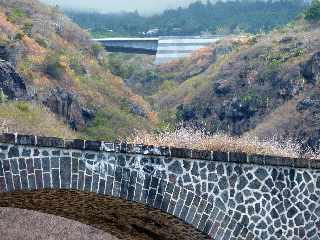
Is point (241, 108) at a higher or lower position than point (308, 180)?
lower

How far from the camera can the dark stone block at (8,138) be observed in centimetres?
1421

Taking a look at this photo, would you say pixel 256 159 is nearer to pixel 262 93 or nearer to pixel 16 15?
pixel 262 93

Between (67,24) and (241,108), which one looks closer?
(241,108)

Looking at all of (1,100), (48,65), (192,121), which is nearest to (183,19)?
(192,121)

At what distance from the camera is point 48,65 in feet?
152

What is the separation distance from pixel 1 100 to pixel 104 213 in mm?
20475

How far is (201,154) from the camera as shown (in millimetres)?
15672

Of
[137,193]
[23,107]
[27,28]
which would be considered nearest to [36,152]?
[137,193]

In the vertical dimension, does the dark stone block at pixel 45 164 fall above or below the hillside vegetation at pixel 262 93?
above

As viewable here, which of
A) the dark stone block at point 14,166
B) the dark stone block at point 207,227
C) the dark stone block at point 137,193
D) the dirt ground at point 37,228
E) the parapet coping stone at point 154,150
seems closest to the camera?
the dark stone block at point 14,166

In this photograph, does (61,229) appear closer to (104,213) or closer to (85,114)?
(104,213)

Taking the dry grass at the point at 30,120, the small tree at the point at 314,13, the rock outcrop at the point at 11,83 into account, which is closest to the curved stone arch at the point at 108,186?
the dry grass at the point at 30,120

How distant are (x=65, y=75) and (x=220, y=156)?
3242 cm

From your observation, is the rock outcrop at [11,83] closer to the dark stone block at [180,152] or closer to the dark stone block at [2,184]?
the dark stone block at [180,152]
